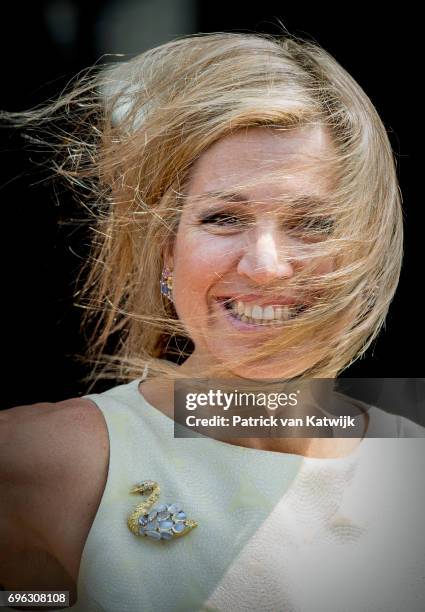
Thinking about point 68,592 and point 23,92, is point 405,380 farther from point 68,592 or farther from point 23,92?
point 23,92

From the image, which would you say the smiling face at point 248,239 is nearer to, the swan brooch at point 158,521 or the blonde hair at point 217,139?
the blonde hair at point 217,139

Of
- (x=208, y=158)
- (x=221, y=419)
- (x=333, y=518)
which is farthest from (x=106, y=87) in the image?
(x=333, y=518)

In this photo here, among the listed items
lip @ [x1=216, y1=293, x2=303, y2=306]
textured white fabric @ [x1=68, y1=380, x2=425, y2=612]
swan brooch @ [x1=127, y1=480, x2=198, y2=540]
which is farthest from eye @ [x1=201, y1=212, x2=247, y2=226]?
swan brooch @ [x1=127, y1=480, x2=198, y2=540]

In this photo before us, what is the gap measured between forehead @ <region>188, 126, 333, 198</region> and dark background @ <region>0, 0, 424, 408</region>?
0.44 metres

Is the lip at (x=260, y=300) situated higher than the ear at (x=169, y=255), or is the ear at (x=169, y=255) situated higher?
the ear at (x=169, y=255)

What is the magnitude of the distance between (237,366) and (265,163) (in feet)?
1.02

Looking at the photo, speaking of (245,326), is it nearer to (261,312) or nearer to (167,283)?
(261,312)

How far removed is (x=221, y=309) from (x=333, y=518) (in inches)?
14.3

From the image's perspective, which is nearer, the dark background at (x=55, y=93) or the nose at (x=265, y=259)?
the nose at (x=265, y=259)

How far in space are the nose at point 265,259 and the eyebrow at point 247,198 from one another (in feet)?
0.17

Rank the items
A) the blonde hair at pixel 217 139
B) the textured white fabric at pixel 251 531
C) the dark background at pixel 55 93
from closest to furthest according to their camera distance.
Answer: the textured white fabric at pixel 251 531
the blonde hair at pixel 217 139
the dark background at pixel 55 93

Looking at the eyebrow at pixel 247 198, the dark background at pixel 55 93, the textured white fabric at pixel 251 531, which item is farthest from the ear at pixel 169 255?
the dark background at pixel 55 93

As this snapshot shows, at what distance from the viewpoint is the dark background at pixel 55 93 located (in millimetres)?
1534

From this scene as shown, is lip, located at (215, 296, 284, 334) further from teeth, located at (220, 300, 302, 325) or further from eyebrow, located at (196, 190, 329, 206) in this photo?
eyebrow, located at (196, 190, 329, 206)
